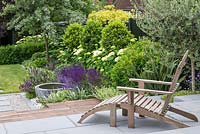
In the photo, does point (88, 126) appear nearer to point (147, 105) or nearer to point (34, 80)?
point (147, 105)

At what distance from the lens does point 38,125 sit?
435cm

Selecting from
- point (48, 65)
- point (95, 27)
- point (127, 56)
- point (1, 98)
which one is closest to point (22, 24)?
point (48, 65)

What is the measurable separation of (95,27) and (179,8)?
12.7 feet

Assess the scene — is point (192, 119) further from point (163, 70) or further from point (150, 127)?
point (163, 70)

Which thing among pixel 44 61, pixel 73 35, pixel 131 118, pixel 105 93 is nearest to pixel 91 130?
pixel 131 118

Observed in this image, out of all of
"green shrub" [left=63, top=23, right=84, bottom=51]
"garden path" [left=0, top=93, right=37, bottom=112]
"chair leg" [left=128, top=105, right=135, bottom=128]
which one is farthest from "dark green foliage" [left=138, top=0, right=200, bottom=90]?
"green shrub" [left=63, top=23, right=84, bottom=51]

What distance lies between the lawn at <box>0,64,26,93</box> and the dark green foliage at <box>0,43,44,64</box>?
1.80 ft

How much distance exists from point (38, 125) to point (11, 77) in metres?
A: 6.70

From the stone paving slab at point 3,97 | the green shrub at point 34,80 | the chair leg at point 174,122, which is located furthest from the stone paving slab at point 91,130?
the stone paving slab at point 3,97

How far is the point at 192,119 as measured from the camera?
4.35m

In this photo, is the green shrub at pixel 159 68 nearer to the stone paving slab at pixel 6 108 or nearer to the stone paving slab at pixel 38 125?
the stone paving slab at pixel 38 125

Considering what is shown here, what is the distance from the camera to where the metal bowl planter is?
724 cm

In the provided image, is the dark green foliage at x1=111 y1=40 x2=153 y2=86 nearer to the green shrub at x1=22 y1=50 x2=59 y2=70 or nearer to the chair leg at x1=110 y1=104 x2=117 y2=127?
the chair leg at x1=110 y1=104 x2=117 y2=127

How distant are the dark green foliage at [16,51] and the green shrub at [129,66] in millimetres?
6936
